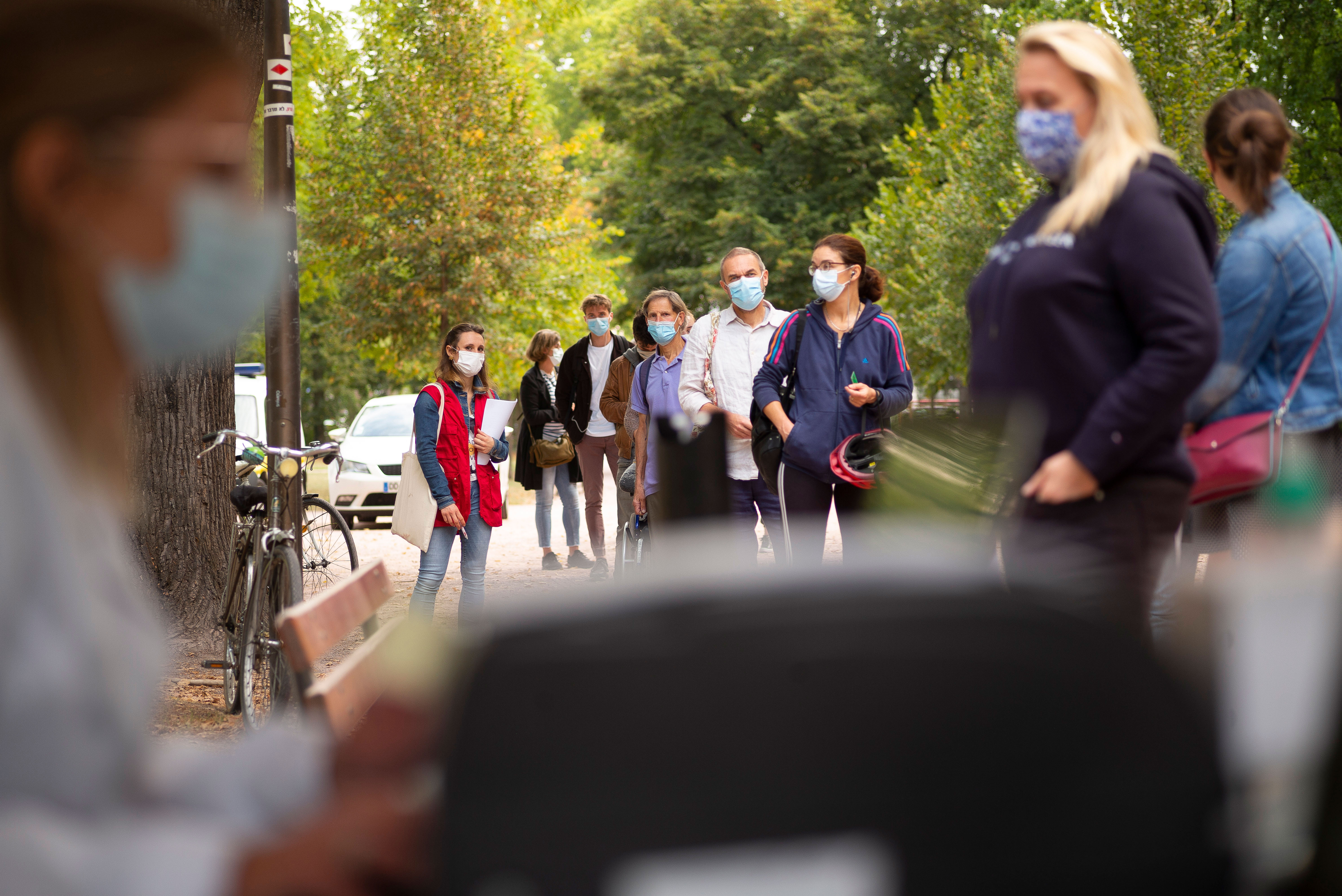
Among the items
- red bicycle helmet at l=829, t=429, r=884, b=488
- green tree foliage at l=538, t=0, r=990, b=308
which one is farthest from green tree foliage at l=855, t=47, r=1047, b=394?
red bicycle helmet at l=829, t=429, r=884, b=488

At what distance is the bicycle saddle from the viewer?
20.6 feet

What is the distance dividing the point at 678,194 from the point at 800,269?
4.60 m

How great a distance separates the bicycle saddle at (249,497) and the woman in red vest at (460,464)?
143 centimetres

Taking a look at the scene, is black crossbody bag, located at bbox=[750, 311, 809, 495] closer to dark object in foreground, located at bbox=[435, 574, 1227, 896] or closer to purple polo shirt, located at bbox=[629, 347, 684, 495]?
purple polo shirt, located at bbox=[629, 347, 684, 495]

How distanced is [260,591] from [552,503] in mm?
6205

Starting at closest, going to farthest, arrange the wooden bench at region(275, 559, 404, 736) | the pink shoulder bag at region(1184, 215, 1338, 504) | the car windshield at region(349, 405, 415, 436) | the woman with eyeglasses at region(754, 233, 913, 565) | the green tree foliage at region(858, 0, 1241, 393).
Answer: the wooden bench at region(275, 559, 404, 736)
the pink shoulder bag at region(1184, 215, 1338, 504)
the woman with eyeglasses at region(754, 233, 913, 565)
the green tree foliage at region(858, 0, 1241, 393)
the car windshield at region(349, 405, 415, 436)

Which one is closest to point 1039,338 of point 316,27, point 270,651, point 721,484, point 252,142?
point 721,484

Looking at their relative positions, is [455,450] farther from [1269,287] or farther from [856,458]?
[1269,287]

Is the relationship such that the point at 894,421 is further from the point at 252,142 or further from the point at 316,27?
the point at 316,27

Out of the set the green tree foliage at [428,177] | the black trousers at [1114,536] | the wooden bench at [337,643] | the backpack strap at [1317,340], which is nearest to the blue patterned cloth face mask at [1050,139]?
the black trousers at [1114,536]

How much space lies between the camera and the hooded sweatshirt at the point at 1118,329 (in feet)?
7.90

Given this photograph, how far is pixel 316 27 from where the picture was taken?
16.7m

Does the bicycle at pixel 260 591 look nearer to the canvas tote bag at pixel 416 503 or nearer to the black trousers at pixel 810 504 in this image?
the canvas tote bag at pixel 416 503

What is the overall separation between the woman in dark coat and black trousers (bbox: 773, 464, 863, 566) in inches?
228
